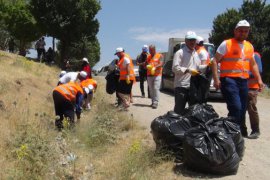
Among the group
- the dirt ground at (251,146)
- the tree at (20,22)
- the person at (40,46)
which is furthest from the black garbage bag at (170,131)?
the tree at (20,22)

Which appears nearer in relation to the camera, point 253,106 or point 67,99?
point 253,106

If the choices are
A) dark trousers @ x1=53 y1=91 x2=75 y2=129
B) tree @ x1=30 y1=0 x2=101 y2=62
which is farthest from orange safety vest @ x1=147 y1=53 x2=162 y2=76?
tree @ x1=30 y1=0 x2=101 y2=62

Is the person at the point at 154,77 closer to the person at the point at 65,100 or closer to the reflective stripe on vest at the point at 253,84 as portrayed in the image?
the person at the point at 65,100

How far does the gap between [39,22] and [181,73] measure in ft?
99.2

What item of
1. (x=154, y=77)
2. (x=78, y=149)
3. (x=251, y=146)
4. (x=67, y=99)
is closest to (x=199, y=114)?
(x=251, y=146)

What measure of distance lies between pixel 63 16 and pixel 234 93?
30.1m

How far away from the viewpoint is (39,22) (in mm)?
36031

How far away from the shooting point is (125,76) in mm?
11359

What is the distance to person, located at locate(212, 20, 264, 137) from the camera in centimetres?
718

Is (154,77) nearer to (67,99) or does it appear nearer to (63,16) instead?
(67,99)

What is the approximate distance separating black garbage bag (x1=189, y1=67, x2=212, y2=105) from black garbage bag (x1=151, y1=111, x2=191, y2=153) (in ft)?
3.14

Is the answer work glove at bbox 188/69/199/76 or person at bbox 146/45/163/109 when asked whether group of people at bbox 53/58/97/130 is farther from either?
person at bbox 146/45/163/109

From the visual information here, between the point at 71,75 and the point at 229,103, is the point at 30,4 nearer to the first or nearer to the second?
the point at 71,75

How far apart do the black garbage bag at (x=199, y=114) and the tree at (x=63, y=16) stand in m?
29.6
